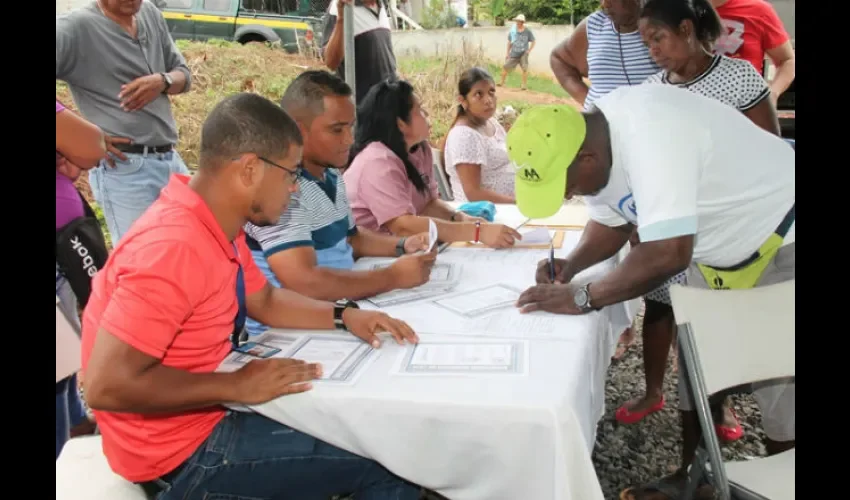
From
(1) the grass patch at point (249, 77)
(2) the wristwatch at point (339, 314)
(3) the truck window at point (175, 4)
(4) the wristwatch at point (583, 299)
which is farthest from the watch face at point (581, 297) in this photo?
(3) the truck window at point (175, 4)

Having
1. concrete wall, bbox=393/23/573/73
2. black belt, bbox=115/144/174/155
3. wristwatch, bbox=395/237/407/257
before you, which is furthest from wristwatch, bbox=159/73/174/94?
concrete wall, bbox=393/23/573/73

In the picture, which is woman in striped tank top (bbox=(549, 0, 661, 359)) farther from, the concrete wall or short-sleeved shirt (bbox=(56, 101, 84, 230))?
the concrete wall

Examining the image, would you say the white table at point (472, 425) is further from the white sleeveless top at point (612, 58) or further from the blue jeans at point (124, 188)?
the white sleeveless top at point (612, 58)

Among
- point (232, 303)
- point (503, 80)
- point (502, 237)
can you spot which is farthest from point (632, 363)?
point (503, 80)

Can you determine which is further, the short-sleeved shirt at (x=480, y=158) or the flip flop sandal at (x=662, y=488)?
the short-sleeved shirt at (x=480, y=158)

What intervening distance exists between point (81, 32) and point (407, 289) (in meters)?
1.91

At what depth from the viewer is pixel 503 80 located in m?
9.57

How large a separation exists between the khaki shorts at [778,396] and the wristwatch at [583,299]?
1.23 feet

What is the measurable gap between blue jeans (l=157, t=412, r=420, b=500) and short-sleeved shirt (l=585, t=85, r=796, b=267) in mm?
834

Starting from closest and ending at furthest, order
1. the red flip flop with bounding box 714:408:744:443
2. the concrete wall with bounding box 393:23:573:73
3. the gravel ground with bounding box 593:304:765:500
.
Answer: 1. the gravel ground with bounding box 593:304:765:500
2. the red flip flop with bounding box 714:408:744:443
3. the concrete wall with bounding box 393:23:573:73

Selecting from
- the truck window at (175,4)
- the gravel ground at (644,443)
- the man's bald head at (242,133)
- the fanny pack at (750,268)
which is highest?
the truck window at (175,4)

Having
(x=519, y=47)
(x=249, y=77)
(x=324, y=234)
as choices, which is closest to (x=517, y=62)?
(x=519, y=47)

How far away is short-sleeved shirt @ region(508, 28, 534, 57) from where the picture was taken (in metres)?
9.24

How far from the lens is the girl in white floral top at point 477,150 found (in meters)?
3.52
